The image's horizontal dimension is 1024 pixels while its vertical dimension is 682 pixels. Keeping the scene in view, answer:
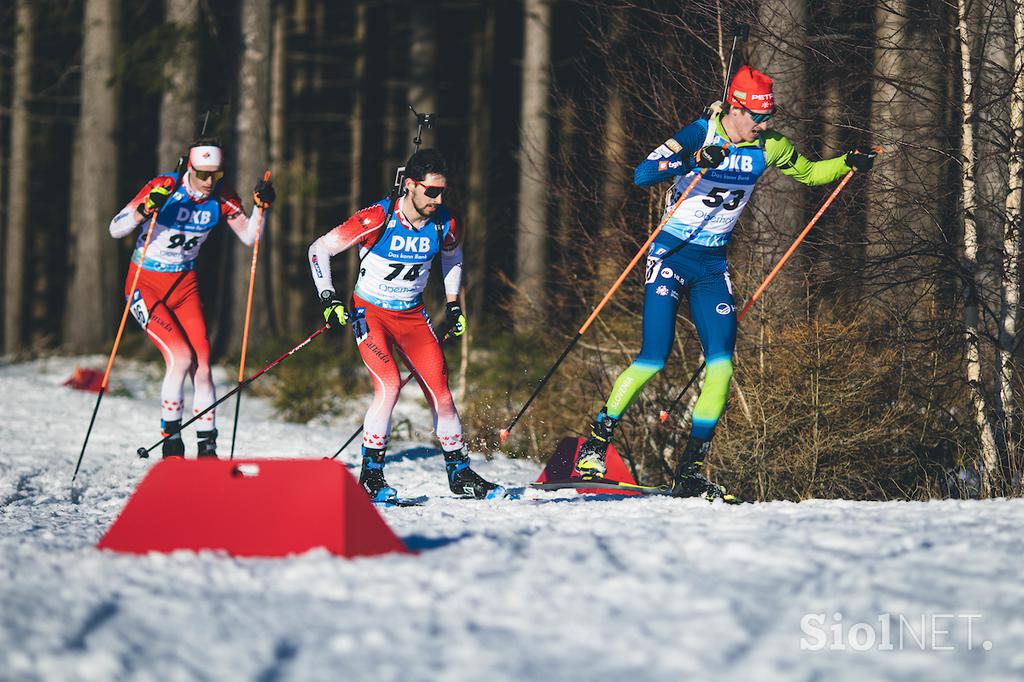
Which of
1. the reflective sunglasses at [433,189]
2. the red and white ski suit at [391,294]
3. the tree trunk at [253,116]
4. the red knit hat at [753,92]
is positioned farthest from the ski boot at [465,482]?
the tree trunk at [253,116]

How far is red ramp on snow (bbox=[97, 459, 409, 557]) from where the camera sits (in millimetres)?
4777

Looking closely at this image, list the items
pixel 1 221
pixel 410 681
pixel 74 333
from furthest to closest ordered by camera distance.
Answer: pixel 1 221 < pixel 74 333 < pixel 410 681

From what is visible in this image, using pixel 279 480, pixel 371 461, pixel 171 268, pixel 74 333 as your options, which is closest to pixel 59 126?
pixel 74 333

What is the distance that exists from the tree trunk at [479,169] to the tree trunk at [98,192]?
242 inches

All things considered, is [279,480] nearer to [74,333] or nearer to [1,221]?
[74,333]

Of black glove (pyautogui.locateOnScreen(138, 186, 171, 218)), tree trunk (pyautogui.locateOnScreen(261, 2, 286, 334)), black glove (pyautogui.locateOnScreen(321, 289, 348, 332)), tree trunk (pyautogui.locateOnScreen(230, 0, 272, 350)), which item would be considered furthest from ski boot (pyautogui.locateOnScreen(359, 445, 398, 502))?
tree trunk (pyautogui.locateOnScreen(261, 2, 286, 334))

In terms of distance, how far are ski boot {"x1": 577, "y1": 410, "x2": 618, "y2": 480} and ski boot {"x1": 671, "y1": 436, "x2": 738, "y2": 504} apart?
514mm

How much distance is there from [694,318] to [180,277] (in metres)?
4.14

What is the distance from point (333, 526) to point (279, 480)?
0.36 m

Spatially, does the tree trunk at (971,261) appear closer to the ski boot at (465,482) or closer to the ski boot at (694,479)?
the ski boot at (694,479)

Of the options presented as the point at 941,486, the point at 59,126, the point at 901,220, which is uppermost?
the point at 59,126

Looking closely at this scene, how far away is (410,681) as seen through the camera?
349 centimetres

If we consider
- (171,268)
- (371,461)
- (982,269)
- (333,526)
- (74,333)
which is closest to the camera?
(333,526)

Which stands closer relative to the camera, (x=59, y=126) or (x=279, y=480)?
(x=279, y=480)
